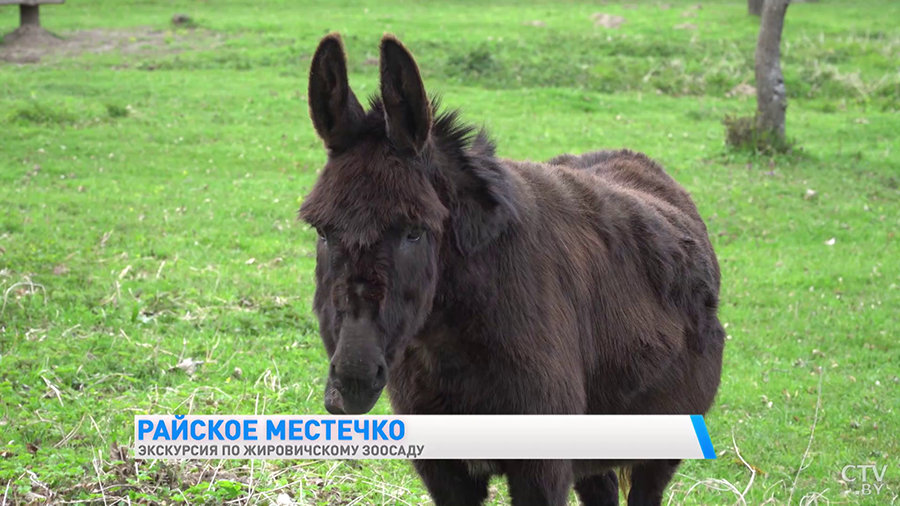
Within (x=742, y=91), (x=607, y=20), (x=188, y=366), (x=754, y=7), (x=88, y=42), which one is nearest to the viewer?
(x=188, y=366)

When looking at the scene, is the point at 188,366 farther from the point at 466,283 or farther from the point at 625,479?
the point at 466,283

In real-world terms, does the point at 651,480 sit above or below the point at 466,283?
below

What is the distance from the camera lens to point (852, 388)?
8031 millimetres

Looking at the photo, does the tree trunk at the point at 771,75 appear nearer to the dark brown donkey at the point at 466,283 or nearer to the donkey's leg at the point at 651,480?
the donkey's leg at the point at 651,480

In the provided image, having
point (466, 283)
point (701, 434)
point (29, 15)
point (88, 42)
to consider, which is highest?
point (466, 283)

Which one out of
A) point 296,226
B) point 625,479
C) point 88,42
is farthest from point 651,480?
point 88,42

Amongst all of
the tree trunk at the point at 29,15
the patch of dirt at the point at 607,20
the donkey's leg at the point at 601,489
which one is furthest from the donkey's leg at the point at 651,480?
the patch of dirt at the point at 607,20

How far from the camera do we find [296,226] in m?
11.9

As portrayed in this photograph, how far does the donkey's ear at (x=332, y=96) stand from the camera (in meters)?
3.50

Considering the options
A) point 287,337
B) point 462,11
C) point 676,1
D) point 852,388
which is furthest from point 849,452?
point 676,1

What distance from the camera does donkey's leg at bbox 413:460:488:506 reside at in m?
3.93

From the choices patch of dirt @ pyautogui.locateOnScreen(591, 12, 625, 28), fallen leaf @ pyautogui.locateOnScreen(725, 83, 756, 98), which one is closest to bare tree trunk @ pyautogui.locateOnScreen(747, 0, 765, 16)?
patch of dirt @ pyautogui.locateOnScreen(591, 12, 625, 28)

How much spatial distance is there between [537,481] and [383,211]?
1.24 m

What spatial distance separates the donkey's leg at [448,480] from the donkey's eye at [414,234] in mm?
1074
